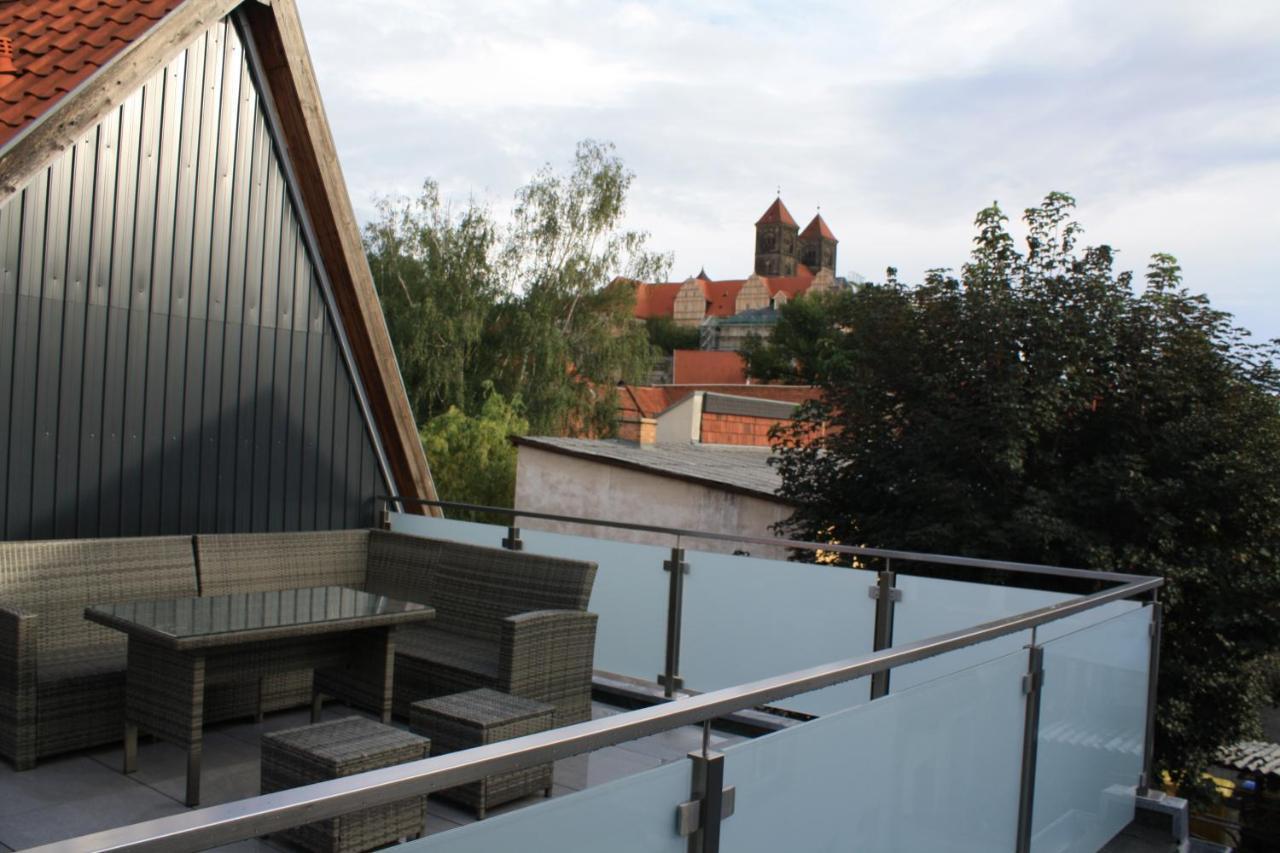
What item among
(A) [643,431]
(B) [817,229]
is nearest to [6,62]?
(A) [643,431]

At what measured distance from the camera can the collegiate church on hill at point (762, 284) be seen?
105 metres

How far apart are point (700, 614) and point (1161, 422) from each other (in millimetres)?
7546

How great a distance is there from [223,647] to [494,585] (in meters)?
1.70

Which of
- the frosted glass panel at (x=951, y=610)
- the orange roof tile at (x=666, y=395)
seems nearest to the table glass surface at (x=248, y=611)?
the frosted glass panel at (x=951, y=610)

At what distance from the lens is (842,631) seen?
5348 millimetres

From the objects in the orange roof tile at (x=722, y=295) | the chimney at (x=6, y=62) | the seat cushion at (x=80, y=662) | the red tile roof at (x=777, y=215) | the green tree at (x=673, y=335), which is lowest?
the seat cushion at (x=80, y=662)

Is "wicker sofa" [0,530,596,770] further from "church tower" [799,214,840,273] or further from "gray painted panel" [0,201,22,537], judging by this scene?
"church tower" [799,214,840,273]

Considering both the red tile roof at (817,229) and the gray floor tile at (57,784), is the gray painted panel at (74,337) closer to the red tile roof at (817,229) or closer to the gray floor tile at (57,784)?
the gray floor tile at (57,784)

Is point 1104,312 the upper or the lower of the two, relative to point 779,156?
lower

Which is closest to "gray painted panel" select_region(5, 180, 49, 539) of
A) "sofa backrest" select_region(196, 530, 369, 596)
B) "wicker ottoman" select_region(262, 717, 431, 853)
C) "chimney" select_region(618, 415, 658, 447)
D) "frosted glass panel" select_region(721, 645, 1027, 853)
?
"sofa backrest" select_region(196, 530, 369, 596)

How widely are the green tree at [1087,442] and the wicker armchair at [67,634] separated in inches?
304

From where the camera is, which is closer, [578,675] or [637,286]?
[578,675]

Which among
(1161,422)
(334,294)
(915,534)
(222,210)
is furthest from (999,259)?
(222,210)

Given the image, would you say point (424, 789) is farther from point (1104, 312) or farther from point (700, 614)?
point (1104, 312)
